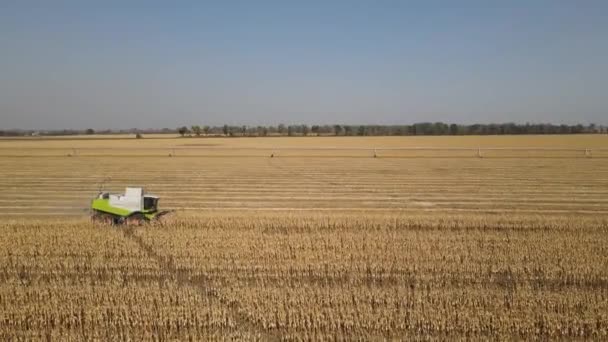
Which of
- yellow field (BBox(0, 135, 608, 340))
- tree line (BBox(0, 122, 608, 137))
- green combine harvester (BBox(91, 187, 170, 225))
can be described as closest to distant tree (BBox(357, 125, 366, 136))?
tree line (BBox(0, 122, 608, 137))

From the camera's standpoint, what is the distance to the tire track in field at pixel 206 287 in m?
5.99

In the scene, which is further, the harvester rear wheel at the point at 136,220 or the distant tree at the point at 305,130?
the distant tree at the point at 305,130

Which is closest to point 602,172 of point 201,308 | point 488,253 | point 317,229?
point 488,253

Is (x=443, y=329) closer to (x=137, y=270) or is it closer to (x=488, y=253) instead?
(x=488, y=253)

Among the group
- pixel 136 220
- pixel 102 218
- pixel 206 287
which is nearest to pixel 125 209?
pixel 136 220

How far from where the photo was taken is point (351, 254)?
886 cm

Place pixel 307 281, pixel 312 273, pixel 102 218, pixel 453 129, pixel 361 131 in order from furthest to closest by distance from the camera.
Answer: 1. pixel 361 131
2. pixel 453 129
3. pixel 102 218
4. pixel 312 273
5. pixel 307 281

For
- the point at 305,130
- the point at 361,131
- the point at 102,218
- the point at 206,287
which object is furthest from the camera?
the point at 305,130

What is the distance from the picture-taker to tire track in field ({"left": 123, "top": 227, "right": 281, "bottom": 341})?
5988mm

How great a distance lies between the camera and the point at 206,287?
7.42 m

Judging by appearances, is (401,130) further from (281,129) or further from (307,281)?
(307,281)

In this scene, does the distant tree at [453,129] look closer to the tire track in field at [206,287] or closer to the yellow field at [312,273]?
the yellow field at [312,273]

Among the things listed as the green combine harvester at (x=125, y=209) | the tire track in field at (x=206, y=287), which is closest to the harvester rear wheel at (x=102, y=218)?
the green combine harvester at (x=125, y=209)

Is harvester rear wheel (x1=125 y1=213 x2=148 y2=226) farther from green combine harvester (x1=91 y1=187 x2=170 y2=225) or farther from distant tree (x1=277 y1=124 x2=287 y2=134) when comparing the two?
distant tree (x1=277 y1=124 x2=287 y2=134)
